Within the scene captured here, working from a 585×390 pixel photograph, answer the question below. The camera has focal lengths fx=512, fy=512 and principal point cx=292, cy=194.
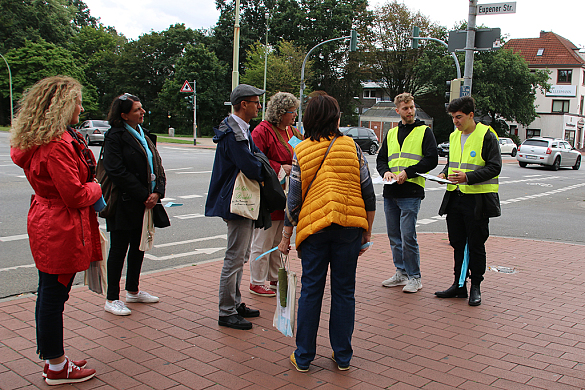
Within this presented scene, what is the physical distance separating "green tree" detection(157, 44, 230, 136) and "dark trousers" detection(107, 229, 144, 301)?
4736 centimetres

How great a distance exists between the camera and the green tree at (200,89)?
168 ft

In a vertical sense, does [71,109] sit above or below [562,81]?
below

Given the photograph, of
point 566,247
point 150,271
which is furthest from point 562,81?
point 150,271

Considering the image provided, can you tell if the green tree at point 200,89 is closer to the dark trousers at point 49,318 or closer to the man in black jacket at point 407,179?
the man in black jacket at point 407,179

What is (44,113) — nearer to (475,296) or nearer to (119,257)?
(119,257)

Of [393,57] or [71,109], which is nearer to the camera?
[71,109]

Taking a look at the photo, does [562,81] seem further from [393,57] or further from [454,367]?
[454,367]

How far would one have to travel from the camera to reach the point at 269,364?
358cm

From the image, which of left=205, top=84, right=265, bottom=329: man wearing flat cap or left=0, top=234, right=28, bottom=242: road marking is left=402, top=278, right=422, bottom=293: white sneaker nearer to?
left=205, top=84, right=265, bottom=329: man wearing flat cap

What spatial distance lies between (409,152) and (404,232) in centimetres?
84

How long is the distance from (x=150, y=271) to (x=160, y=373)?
2.70 m

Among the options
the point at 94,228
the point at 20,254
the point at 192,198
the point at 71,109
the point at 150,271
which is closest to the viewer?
the point at 71,109

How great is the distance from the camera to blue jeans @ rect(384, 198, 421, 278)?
210 inches

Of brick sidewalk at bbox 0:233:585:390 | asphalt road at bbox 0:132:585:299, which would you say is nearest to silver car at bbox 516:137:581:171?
asphalt road at bbox 0:132:585:299
